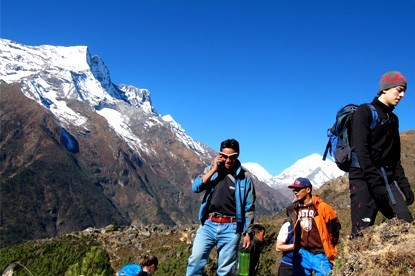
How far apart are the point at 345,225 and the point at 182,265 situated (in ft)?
27.2

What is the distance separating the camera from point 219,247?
7289 millimetres

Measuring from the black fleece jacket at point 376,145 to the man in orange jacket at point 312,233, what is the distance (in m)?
0.95

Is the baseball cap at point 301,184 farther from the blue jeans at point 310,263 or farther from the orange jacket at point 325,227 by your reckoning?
the blue jeans at point 310,263

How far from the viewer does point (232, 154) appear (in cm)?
730

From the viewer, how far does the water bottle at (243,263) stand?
23.8 feet

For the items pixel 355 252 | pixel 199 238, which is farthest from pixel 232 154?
pixel 355 252

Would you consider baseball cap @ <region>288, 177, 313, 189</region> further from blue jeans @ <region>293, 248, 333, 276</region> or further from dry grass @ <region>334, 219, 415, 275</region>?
dry grass @ <region>334, 219, 415, 275</region>

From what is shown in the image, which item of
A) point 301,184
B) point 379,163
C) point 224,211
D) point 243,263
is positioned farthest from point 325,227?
point 224,211

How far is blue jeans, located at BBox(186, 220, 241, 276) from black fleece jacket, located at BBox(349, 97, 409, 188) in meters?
2.32

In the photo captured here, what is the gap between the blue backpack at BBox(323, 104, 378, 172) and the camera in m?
6.19

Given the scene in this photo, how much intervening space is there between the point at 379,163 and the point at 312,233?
162cm

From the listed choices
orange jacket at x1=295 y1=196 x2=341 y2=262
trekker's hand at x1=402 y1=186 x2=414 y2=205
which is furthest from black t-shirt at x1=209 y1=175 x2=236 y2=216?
trekker's hand at x1=402 y1=186 x2=414 y2=205

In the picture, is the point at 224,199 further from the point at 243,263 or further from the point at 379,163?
the point at 379,163

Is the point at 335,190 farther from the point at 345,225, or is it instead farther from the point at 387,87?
the point at 387,87
